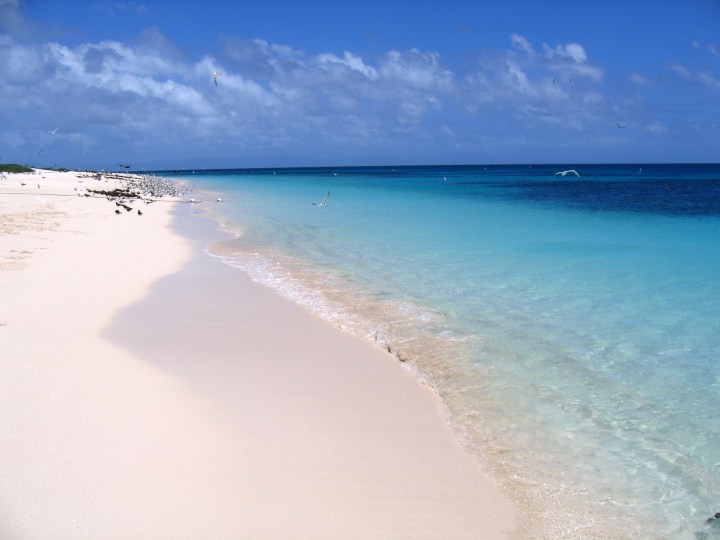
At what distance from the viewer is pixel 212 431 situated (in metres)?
4.37

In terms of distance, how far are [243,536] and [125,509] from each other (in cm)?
77

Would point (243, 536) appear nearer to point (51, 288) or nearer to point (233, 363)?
point (233, 363)

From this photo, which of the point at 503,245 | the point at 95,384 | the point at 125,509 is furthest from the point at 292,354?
the point at 503,245

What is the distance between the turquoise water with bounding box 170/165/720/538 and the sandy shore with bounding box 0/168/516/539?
51cm

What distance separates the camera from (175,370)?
222 inches

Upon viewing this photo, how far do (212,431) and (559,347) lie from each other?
4.52m

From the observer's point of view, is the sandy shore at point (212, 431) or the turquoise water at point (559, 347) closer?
the sandy shore at point (212, 431)

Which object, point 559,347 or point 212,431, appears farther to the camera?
point 559,347

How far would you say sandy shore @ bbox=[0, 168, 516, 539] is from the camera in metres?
3.38

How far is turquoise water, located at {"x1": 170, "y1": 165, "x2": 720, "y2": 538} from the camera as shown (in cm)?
395

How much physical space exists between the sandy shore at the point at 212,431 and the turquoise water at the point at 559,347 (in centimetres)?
51

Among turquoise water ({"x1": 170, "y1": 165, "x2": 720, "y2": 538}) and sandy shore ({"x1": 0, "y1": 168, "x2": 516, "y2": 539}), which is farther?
turquoise water ({"x1": 170, "y1": 165, "x2": 720, "y2": 538})

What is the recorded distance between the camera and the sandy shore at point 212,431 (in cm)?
338

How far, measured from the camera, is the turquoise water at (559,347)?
395 cm
